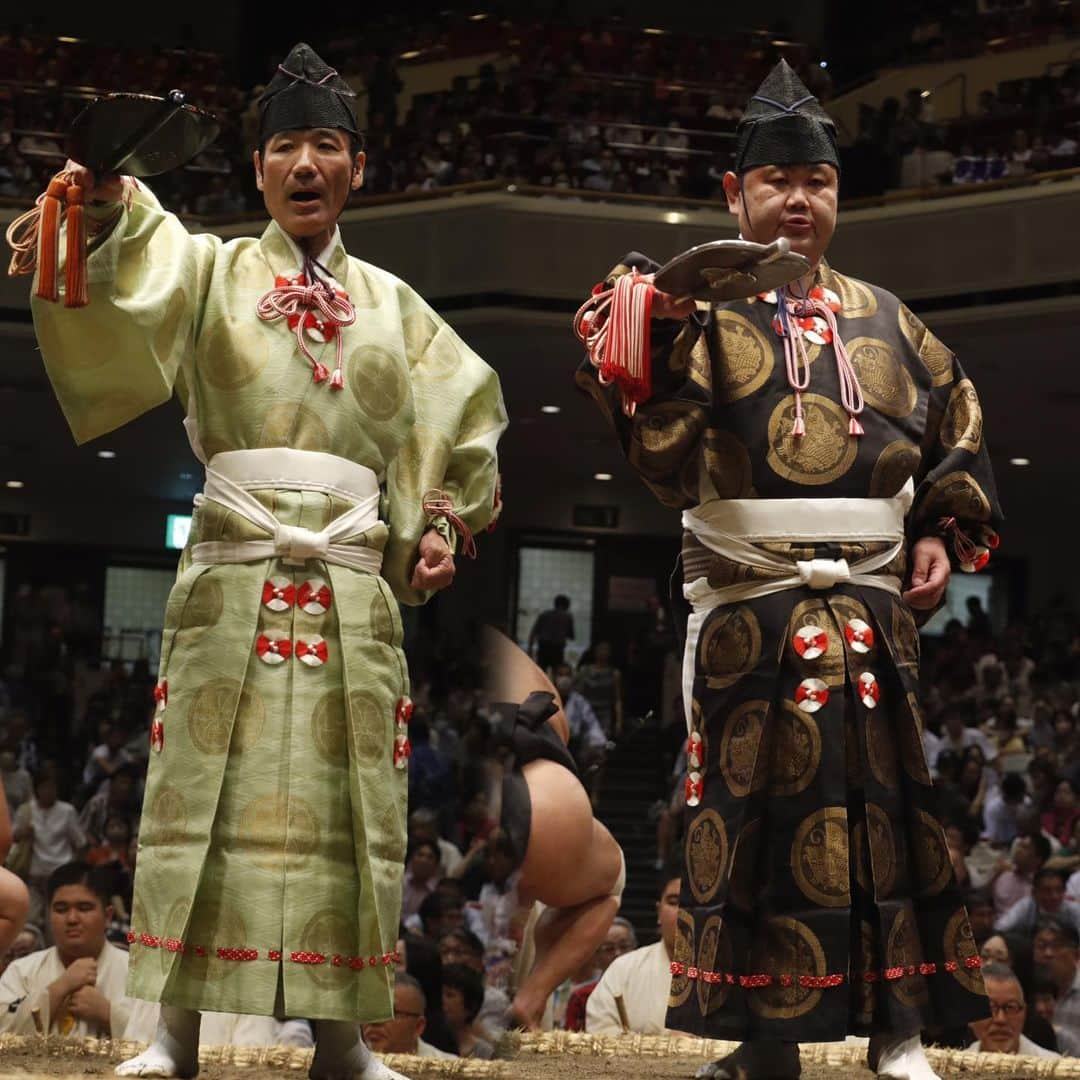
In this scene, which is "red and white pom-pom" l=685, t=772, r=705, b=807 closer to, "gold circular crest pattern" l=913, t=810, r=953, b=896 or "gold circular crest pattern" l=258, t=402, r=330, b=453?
"gold circular crest pattern" l=913, t=810, r=953, b=896

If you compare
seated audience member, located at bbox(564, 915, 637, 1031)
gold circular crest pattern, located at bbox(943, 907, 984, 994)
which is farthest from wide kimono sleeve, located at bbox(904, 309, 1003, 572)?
seated audience member, located at bbox(564, 915, 637, 1031)

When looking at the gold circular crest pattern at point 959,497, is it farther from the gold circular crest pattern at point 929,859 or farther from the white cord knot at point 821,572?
the gold circular crest pattern at point 929,859

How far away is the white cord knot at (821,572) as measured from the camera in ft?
7.48

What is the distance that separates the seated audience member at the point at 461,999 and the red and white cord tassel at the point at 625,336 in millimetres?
1942

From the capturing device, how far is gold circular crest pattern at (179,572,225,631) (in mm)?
2242

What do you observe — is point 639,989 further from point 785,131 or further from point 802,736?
point 785,131

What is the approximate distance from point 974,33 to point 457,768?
5.68m

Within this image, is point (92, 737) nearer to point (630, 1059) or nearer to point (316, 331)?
point (630, 1059)

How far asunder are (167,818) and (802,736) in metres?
0.77

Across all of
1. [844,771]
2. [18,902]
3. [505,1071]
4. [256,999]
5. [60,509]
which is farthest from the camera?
[60,509]

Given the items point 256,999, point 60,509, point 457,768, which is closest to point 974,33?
point 457,768

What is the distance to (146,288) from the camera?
223 centimetres

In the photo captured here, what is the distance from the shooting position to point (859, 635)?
7.48 ft

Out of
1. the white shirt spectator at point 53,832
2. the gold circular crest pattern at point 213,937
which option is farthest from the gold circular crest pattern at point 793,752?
the white shirt spectator at point 53,832
